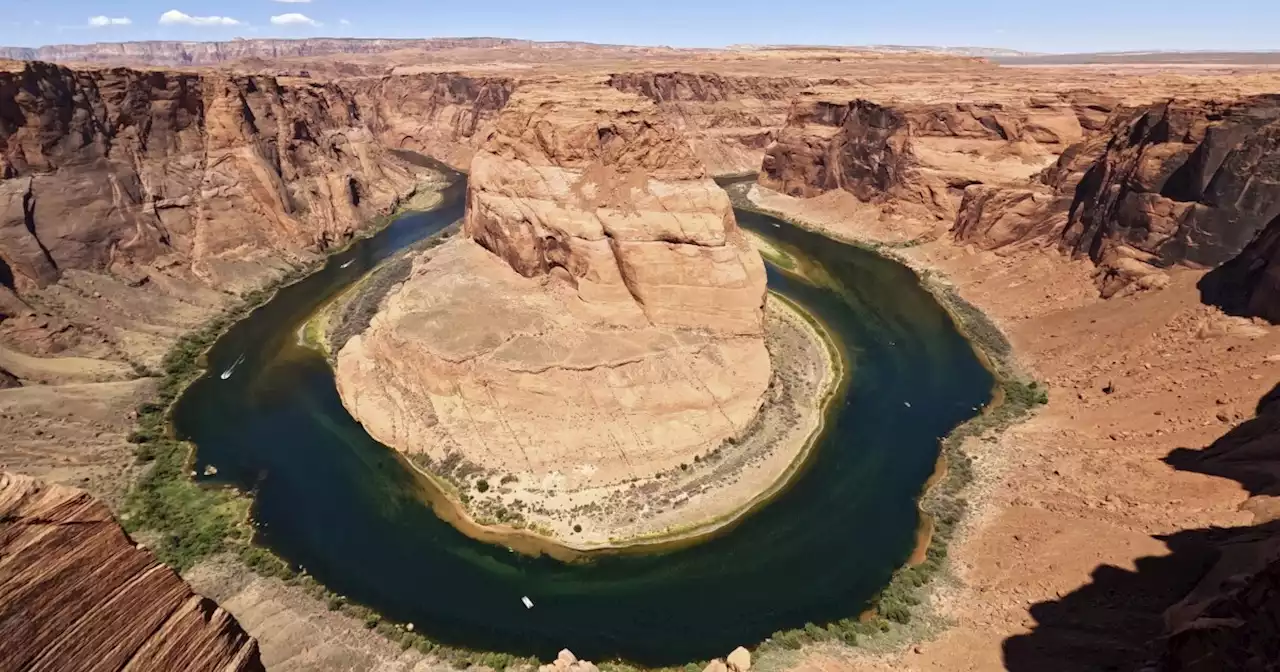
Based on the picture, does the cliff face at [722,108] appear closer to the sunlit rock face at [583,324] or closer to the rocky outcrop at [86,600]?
the sunlit rock face at [583,324]

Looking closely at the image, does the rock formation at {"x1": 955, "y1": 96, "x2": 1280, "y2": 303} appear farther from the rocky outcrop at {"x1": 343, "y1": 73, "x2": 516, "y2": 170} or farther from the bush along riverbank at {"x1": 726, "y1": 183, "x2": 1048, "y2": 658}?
the rocky outcrop at {"x1": 343, "y1": 73, "x2": 516, "y2": 170}

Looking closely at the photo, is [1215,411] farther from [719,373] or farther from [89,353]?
[89,353]

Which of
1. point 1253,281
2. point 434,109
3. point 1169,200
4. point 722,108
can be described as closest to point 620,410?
point 1253,281

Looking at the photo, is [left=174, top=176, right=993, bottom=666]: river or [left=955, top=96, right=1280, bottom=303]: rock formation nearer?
[left=174, top=176, right=993, bottom=666]: river

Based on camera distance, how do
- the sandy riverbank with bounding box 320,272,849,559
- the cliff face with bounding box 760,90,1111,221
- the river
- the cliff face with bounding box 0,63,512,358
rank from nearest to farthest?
the river, the sandy riverbank with bounding box 320,272,849,559, the cliff face with bounding box 0,63,512,358, the cliff face with bounding box 760,90,1111,221

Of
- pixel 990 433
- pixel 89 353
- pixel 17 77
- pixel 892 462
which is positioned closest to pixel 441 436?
pixel 892 462

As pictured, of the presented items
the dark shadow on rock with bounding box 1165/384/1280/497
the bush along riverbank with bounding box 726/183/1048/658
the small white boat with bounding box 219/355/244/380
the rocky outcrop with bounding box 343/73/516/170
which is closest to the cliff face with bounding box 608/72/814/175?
the rocky outcrop with bounding box 343/73/516/170

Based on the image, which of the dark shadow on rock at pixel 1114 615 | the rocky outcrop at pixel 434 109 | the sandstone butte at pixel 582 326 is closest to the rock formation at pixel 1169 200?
the dark shadow on rock at pixel 1114 615
